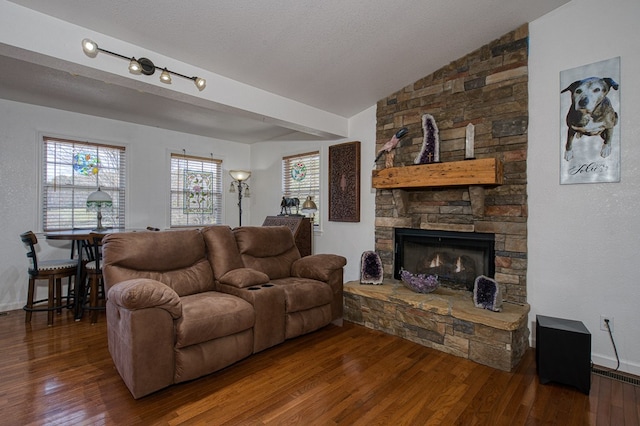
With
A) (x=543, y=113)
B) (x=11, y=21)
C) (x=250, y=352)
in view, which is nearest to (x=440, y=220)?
(x=543, y=113)

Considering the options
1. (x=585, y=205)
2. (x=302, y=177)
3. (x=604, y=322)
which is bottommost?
(x=604, y=322)

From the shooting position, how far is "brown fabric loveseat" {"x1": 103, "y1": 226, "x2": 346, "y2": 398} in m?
2.00

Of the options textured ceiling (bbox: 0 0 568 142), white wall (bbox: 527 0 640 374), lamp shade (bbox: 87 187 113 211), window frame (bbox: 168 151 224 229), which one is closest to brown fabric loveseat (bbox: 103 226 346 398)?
textured ceiling (bbox: 0 0 568 142)

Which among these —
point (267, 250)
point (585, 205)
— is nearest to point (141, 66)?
point (267, 250)

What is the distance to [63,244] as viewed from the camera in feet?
13.5

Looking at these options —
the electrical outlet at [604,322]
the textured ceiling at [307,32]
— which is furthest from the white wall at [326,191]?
the electrical outlet at [604,322]

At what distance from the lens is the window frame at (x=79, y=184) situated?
4.01 meters

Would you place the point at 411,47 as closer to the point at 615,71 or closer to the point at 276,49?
the point at 276,49

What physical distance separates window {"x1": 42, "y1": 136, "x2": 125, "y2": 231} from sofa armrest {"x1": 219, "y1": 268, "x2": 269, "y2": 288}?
273cm

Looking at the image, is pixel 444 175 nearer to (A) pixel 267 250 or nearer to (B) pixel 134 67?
(A) pixel 267 250

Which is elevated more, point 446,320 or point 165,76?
point 165,76

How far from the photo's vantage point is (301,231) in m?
4.54

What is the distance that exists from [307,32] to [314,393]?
2761 mm

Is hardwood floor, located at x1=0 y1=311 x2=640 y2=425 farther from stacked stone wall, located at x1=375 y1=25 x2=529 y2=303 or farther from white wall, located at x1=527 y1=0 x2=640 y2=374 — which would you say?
stacked stone wall, located at x1=375 y1=25 x2=529 y2=303
